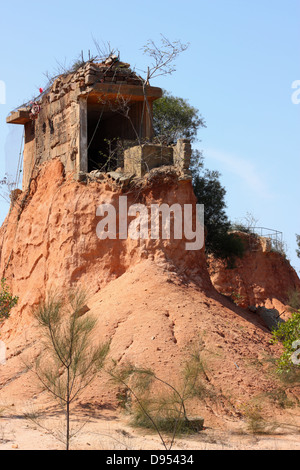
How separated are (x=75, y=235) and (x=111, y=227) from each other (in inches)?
36.0

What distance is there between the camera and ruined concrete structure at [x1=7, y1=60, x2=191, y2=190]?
1672cm

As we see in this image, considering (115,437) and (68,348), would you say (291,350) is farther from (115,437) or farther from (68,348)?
(68,348)

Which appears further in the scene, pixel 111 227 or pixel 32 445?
pixel 111 227

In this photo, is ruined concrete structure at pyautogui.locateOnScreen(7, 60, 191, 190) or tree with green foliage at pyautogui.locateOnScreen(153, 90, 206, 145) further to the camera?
tree with green foliage at pyautogui.locateOnScreen(153, 90, 206, 145)

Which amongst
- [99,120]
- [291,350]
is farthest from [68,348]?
[99,120]

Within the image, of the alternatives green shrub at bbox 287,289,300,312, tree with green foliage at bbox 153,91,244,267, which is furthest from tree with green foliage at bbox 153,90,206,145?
green shrub at bbox 287,289,300,312

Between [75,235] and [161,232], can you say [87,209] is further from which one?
[161,232]

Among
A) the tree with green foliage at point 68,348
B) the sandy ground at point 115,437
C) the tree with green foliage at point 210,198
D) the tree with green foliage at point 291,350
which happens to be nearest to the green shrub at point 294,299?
the tree with green foliage at point 210,198

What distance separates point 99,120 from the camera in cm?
A: 1828

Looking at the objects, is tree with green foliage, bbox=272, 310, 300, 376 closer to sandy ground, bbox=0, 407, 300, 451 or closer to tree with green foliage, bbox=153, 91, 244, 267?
sandy ground, bbox=0, 407, 300, 451

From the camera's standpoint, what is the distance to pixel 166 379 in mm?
13109
